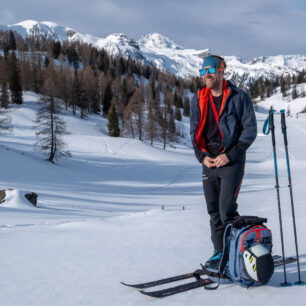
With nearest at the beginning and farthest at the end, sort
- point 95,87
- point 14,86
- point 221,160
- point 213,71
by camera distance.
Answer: point 221,160 < point 213,71 < point 14,86 < point 95,87

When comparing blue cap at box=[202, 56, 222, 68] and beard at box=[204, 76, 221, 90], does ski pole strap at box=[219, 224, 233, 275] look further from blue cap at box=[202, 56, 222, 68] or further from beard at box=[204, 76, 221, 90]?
blue cap at box=[202, 56, 222, 68]

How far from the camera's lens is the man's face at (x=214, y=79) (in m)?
3.75

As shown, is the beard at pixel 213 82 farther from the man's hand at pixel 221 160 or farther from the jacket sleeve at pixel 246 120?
the man's hand at pixel 221 160

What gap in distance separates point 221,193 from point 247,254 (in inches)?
30.2

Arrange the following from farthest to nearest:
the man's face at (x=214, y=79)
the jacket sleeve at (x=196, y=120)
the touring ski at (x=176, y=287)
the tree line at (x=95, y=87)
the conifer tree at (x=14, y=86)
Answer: the conifer tree at (x=14, y=86)
the tree line at (x=95, y=87)
the jacket sleeve at (x=196, y=120)
the man's face at (x=214, y=79)
the touring ski at (x=176, y=287)

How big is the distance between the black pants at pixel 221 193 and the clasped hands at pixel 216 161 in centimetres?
9

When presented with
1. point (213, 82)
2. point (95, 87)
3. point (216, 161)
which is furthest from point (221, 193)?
point (95, 87)

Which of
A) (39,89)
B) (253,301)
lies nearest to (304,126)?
(39,89)

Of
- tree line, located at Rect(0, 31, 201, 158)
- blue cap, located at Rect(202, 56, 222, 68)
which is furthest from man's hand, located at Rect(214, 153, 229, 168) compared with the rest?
tree line, located at Rect(0, 31, 201, 158)

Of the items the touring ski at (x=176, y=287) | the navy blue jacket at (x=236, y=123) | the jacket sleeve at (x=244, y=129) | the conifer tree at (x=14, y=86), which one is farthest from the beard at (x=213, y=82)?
the conifer tree at (x=14, y=86)

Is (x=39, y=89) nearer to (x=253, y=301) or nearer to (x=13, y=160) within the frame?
(x=13, y=160)

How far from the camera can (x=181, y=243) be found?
5773 millimetres

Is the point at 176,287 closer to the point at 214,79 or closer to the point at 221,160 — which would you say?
the point at 221,160

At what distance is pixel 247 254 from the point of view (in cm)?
341
